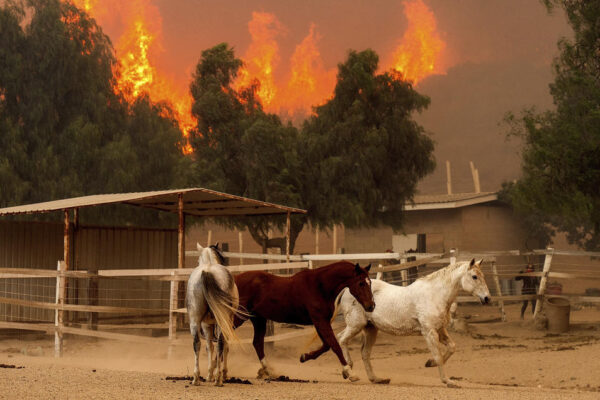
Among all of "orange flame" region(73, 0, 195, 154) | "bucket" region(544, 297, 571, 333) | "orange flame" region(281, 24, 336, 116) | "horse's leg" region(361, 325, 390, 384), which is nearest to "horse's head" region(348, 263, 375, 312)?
"horse's leg" region(361, 325, 390, 384)

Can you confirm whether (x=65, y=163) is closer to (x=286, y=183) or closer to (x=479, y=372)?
(x=286, y=183)

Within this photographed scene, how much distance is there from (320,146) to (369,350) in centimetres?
1743

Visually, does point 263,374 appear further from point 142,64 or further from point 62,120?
point 142,64

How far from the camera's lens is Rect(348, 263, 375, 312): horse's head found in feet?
34.3

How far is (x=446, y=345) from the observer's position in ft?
37.1

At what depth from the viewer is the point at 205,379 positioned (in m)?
10.9

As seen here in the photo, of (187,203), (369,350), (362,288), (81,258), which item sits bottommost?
(369,350)

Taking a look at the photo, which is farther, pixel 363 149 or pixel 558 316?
pixel 363 149

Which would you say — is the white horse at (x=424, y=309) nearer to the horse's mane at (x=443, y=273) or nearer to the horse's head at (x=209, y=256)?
the horse's mane at (x=443, y=273)

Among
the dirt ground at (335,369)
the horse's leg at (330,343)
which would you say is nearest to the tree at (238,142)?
the dirt ground at (335,369)

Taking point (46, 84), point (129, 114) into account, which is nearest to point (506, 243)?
point (129, 114)

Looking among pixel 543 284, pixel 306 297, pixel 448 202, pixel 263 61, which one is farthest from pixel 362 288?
pixel 263 61

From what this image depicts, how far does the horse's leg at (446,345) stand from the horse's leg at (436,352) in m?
0.11

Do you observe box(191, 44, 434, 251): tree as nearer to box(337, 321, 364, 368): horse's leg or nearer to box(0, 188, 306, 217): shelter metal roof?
box(0, 188, 306, 217): shelter metal roof
